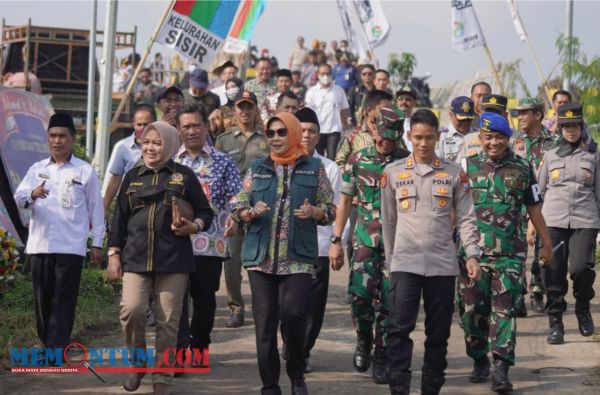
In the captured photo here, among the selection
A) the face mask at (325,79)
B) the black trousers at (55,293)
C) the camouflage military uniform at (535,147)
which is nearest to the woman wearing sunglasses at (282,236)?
the black trousers at (55,293)

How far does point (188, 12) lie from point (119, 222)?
8.11 m

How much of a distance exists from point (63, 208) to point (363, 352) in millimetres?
2671

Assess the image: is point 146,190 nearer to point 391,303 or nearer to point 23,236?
point 391,303

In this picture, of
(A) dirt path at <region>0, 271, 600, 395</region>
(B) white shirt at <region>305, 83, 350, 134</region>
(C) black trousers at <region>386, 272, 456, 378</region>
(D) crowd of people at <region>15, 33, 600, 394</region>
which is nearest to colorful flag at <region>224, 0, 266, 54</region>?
(B) white shirt at <region>305, 83, 350, 134</region>

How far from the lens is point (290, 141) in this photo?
779 cm

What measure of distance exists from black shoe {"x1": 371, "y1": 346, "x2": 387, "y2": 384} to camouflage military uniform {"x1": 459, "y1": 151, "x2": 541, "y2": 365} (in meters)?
0.69

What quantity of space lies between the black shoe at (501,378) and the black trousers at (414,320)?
790 millimetres

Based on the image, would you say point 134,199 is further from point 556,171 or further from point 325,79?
point 325,79

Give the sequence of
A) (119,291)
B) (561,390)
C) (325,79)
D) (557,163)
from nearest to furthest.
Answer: (561,390) → (557,163) → (119,291) → (325,79)

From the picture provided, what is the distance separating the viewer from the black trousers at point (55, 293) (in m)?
8.67

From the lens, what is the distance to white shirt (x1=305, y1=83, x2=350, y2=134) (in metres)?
17.5

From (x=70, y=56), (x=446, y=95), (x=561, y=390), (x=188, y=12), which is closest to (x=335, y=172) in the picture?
(x=561, y=390)

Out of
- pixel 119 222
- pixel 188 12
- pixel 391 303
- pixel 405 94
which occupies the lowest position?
pixel 391 303

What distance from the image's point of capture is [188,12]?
15.5 m
